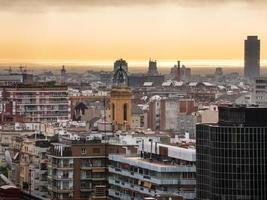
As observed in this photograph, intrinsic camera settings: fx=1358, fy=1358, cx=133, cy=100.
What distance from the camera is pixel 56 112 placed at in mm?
109875

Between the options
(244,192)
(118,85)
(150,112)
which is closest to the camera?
(244,192)

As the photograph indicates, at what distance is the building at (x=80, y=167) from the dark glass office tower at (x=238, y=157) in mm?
10647

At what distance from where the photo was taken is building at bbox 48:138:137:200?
5594 cm

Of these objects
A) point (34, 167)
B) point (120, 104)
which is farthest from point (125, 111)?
point (34, 167)

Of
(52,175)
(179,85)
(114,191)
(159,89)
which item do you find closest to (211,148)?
(114,191)

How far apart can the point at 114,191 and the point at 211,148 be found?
26.6 ft

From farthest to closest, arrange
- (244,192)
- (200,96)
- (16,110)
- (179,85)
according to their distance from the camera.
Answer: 1. (179,85)
2. (200,96)
3. (16,110)
4. (244,192)

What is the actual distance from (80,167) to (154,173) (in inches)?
306

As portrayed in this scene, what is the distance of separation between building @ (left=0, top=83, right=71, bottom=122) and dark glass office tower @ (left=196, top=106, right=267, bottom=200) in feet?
205

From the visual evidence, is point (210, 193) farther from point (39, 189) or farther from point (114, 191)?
point (39, 189)

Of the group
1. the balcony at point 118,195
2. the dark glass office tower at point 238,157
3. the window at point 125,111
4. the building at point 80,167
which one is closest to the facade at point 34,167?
the building at point 80,167

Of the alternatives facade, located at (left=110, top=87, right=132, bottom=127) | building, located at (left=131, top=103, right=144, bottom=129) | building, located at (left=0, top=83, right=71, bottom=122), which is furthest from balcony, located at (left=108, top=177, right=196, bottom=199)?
building, located at (left=0, top=83, right=71, bottom=122)

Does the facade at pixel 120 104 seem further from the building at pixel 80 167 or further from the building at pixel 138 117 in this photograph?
the building at pixel 138 117

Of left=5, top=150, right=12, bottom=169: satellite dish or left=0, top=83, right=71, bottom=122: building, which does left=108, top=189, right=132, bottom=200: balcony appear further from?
left=0, top=83, right=71, bottom=122: building
